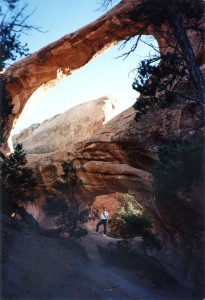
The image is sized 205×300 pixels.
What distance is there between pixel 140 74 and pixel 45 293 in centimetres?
784

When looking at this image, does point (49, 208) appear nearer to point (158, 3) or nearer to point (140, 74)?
point (140, 74)

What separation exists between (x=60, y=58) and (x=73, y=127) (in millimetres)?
9007

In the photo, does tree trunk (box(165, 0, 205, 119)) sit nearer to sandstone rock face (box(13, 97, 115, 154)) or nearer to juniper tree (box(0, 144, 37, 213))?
juniper tree (box(0, 144, 37, 213))

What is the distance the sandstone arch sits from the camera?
19797mm

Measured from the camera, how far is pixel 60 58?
71.1ft

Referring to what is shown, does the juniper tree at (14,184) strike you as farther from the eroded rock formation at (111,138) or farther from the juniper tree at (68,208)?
the eroded rock formation at (111,138)

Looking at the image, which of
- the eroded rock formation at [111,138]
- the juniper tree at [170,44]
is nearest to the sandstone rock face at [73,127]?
Answer: the eroded rock formation at [111,138]

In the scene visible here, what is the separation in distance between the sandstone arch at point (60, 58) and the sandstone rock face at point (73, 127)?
235 inches

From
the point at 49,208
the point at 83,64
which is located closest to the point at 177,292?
the point at 49,208

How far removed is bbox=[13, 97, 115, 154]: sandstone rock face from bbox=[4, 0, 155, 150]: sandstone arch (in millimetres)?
5965

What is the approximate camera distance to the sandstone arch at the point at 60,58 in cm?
1980

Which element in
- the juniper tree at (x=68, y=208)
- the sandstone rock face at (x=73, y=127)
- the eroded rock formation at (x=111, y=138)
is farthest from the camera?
the sandstone rock face at (x=73, y=127)

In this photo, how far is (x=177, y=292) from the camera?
15570 mm

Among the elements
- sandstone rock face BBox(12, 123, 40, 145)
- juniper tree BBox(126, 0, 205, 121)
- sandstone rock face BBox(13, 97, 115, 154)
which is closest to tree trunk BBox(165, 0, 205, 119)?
juniper tree BBox(126, 0, 205, 121)
